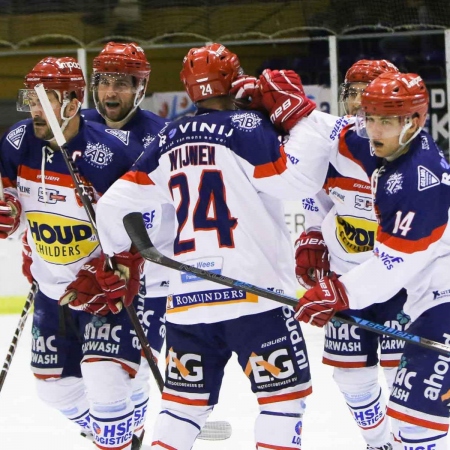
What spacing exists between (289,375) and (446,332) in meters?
0.42

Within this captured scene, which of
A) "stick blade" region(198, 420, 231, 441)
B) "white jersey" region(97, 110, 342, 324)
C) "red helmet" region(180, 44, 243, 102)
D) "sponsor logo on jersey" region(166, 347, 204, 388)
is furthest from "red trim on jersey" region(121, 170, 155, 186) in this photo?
"stick blade" region(198, 420, 231, 441)

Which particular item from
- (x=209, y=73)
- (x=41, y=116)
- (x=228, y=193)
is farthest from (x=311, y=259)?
(x=41, y=116)

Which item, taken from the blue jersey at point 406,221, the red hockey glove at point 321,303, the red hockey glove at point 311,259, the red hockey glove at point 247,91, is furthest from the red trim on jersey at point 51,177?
the blue jersey at point 406,221

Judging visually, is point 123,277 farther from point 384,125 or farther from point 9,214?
point 384,125

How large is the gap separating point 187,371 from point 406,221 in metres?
0.69

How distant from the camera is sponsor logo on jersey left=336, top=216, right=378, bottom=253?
123 inches

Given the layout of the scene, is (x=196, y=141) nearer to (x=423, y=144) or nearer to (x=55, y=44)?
(x=423, y=144)

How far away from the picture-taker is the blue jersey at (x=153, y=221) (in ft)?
10.6

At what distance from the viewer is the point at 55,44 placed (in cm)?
677

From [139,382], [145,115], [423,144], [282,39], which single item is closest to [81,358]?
[139,382]

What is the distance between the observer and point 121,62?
343cm

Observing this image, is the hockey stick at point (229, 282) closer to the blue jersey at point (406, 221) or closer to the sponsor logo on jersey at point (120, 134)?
the blue jersey at point (406, 221)

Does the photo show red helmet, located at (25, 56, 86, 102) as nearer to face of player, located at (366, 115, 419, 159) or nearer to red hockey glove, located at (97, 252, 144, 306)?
red hockey glove, located at (97, 252, 144, 306)

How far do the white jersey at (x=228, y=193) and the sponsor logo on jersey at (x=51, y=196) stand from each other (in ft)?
1.24
